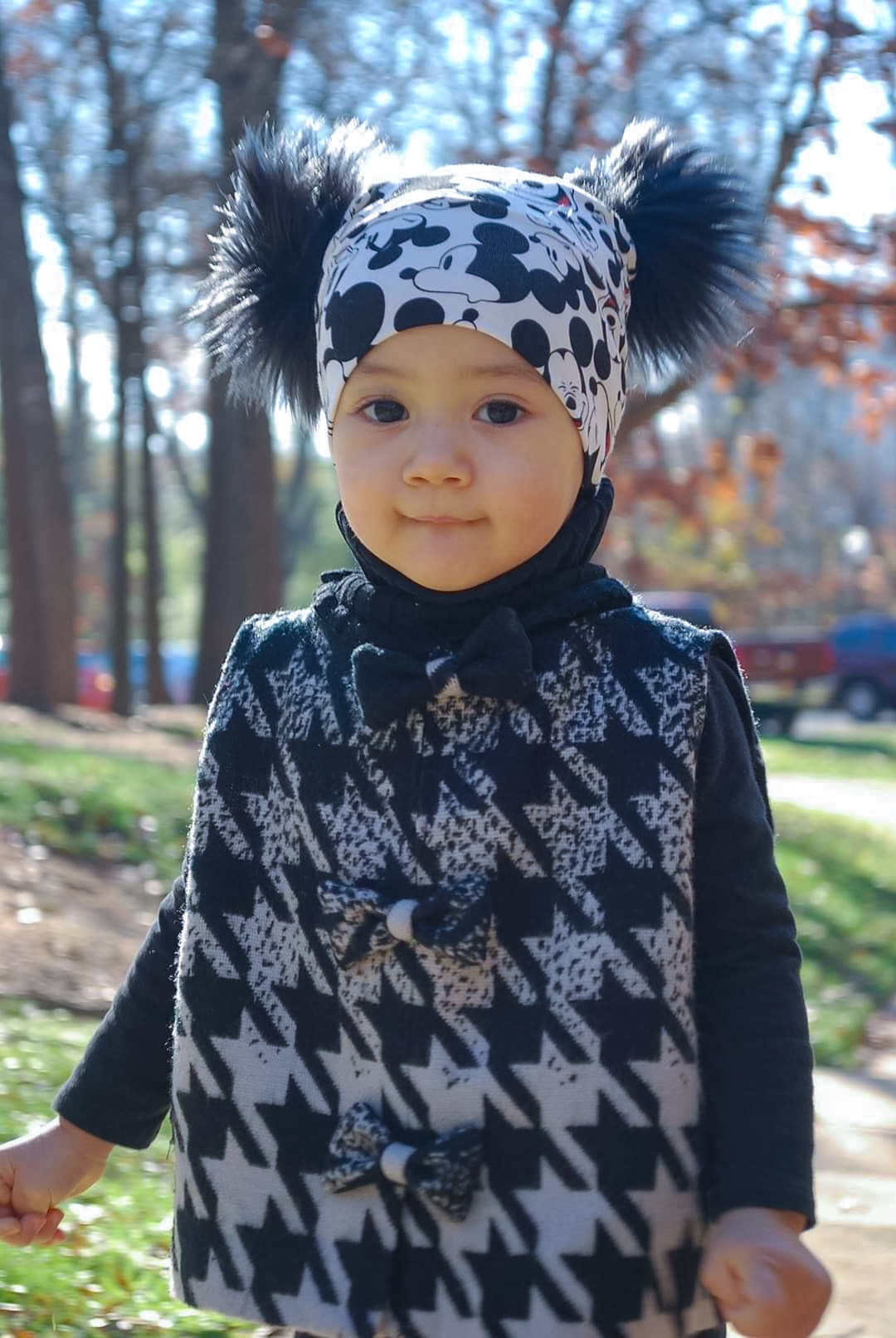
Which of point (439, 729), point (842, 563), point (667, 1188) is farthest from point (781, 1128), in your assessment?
point (842, 563)

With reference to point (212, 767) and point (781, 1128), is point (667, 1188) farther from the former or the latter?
point (212, 767)

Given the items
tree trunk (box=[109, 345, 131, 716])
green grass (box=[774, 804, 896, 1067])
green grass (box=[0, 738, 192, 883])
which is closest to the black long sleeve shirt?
green grass (box=[774, 804, 896, 1067])

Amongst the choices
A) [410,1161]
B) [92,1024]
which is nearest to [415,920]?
[410,1161]

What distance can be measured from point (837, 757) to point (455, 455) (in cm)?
1771

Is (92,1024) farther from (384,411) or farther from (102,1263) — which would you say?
(384,411)

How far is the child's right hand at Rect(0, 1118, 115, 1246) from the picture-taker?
2.14 meters

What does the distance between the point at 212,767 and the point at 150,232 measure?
39.1ft

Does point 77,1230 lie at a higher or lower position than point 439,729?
lower

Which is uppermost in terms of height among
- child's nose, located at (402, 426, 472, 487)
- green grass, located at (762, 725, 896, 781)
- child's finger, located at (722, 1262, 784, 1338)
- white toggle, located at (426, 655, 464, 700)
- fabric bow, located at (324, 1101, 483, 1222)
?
child's nose, located at (402, 426, 472, 487)

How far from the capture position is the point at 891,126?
27.2 ft

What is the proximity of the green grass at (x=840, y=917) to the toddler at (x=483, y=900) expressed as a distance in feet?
11.0

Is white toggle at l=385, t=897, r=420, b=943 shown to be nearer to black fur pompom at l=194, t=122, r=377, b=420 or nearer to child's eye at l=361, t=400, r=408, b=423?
child's eye at l=361, t=400, r=408, b=423

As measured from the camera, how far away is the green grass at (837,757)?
16.9 m

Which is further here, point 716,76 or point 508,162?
point 716,76
